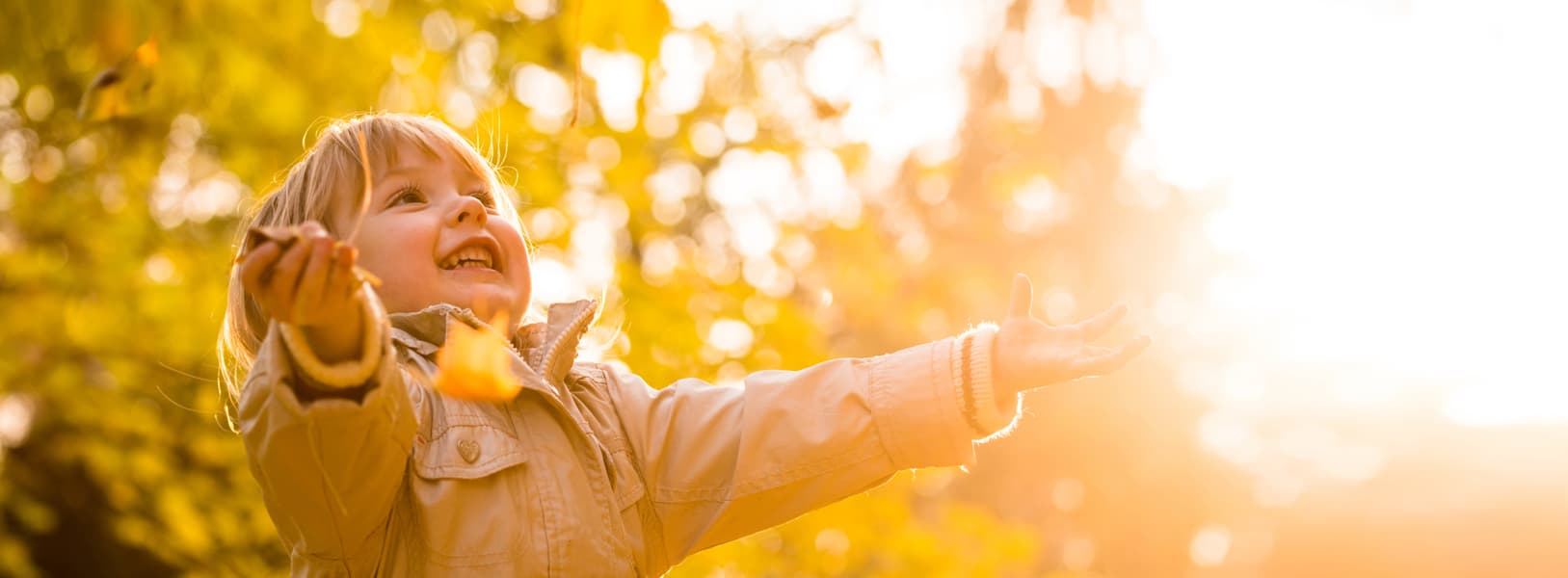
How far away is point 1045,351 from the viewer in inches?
62.6

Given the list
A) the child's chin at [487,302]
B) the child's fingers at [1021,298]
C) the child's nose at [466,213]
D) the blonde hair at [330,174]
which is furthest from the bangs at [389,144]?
the child's fingers at [1021,298]

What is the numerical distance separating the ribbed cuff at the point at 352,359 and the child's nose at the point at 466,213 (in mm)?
547

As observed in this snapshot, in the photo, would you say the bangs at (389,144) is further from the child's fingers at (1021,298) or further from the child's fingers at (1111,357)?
the child's fingers at (1111,357)

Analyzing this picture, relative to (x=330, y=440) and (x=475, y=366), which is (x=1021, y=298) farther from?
(x=330, y=440)

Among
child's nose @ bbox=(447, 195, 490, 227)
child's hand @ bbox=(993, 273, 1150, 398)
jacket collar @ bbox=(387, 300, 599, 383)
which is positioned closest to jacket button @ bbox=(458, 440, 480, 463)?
jacket collar @ bbox=(387, 300, 599, 383)

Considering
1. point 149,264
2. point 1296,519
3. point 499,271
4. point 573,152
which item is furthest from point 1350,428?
point 499,271

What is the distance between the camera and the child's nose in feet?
5.90

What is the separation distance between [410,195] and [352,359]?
0.65 m

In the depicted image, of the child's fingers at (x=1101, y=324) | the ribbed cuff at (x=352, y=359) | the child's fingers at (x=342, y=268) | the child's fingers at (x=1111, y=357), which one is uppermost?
the child's fingers at (x=1101, y=324)

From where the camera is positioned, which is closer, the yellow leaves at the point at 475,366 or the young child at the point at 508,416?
the young child at the point at 508,416

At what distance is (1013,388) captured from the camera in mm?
1636

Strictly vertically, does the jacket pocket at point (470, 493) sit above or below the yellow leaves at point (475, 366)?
below

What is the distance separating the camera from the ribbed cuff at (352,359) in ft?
4.00

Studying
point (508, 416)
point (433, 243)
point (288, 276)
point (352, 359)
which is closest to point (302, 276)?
point (288, 276)
